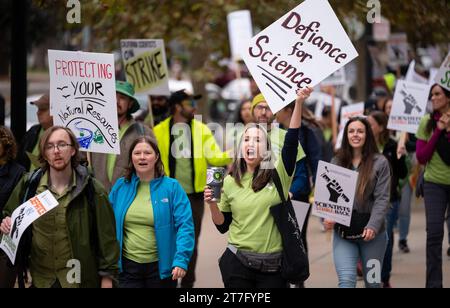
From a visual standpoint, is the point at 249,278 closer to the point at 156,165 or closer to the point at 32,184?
the point at 156,165

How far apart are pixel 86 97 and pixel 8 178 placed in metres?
0.90

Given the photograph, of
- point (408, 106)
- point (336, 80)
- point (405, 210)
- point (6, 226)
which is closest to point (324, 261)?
point (405, 210)

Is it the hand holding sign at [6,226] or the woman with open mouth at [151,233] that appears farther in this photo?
the woman with open mouth at [151,233]

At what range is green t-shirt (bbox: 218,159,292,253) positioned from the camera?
6.57 m

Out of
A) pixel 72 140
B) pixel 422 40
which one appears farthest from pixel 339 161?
pixel 422 40

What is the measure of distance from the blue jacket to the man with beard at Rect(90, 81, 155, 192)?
1.60m

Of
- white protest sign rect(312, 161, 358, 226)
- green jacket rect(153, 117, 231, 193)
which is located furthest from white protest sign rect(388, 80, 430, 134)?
white protest sign rect(312, 161, 358, 226)

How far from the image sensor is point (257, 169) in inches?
264

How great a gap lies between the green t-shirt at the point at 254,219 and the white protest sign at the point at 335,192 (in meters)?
1.25

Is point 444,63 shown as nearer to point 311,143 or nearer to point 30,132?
point 311,143

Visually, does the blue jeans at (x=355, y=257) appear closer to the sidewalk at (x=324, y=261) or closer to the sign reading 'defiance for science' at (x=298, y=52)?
the sign reading 'defiance for science' at (x=298, y=52)

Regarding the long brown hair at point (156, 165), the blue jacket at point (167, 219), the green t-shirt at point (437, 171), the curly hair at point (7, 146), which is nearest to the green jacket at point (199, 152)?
the green t-shirt at point (437, 171)

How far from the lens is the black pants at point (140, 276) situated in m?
6.79

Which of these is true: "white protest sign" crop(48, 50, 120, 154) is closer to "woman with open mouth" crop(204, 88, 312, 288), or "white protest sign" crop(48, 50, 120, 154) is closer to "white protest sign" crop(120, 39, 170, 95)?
"woman with open mouth" crop(204, 88, 312, 288)
